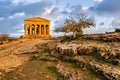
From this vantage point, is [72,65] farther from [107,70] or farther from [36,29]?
[36,29]

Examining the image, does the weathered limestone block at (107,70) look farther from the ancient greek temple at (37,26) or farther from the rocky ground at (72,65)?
the ancient greek temple at (37,26)

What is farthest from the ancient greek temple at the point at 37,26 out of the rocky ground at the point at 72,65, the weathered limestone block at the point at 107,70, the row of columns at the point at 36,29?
the weathered limestone block at the point at 107,70

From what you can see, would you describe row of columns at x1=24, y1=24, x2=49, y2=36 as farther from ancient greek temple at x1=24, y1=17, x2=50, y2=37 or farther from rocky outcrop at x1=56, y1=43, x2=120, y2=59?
rocky outcrop at x1=56, y1=43, x2=120, y2=59

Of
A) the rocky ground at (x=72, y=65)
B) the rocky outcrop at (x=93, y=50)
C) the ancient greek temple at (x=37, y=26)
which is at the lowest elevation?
the rocky ground at (x=72, y=65)

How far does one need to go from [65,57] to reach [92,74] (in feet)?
22.6

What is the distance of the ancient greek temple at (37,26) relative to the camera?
295 feet

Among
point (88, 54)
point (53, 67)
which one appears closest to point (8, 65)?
point (53, 67)

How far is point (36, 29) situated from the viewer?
93625 millimetres

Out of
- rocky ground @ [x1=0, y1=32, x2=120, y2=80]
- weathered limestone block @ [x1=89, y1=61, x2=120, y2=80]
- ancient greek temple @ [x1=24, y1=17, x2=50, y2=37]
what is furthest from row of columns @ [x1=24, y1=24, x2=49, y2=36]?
weathered limestone block @ [x1=89, y1=61, x2=120, y2=80]

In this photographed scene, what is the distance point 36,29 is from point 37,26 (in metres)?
1.57

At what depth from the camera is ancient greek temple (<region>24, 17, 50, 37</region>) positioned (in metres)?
89.8

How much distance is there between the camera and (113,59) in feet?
89.8

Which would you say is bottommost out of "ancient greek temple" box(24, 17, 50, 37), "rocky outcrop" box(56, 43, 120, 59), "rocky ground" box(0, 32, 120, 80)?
"rocky ground" box(0, 32, 120, 80)

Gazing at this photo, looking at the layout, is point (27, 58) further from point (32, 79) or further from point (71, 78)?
point (71, 78)
